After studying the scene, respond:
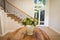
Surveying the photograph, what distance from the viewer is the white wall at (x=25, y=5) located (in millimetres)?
8820

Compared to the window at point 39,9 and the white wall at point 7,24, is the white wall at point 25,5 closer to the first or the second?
the window at point 39,9

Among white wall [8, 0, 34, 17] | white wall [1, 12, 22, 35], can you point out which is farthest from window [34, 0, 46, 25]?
white wall [1, 12, 22, 35]

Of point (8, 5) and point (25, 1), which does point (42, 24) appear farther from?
point (8, 5)

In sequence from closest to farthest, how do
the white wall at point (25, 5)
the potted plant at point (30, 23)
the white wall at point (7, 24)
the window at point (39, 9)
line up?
the potted plant at point (30, 23), the white wall at point (7, 24), the white wall at point (25, 5), the window at point (39, 9)

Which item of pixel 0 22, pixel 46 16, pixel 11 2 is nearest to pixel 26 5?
pixel 11 2

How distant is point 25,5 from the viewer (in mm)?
8883

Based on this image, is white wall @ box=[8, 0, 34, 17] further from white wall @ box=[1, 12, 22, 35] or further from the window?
white wall @ box=[1, 12, 22, 35]

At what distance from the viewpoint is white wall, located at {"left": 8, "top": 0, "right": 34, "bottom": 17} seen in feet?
28.9

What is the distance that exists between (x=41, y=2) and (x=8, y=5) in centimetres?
277

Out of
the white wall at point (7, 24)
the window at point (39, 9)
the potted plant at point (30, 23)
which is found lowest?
the white wall at point (7, 24)

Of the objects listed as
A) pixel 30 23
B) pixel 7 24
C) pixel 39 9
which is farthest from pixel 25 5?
pixel 30 23

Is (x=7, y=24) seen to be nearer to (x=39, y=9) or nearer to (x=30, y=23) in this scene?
(x=39, y=9)

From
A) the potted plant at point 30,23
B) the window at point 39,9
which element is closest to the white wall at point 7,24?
the window at point 39,9

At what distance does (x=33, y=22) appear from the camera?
2.51 metres
